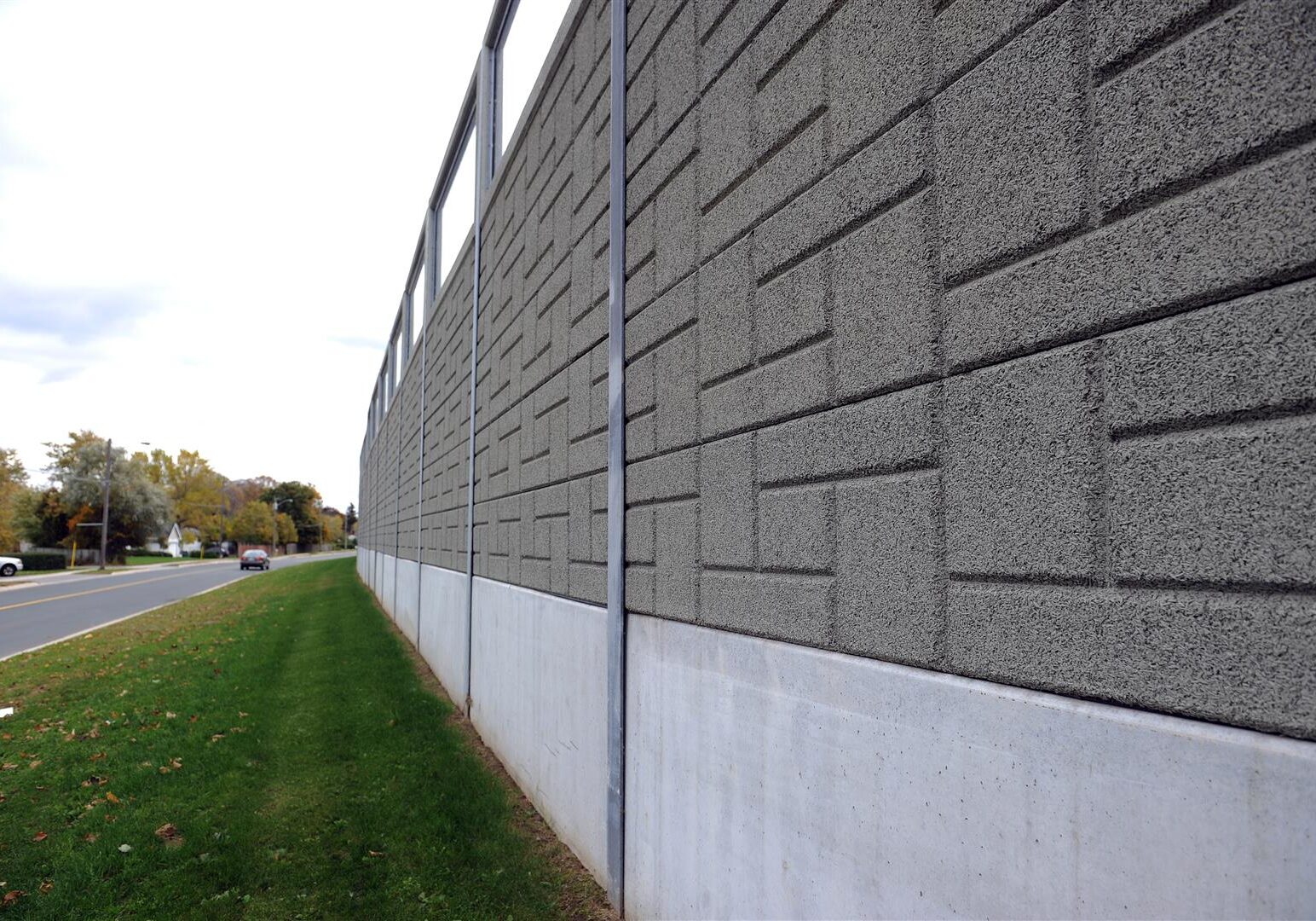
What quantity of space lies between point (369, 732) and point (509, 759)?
1.73 m

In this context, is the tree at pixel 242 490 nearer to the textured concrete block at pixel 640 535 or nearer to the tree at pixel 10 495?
the tree at pixel 10 495

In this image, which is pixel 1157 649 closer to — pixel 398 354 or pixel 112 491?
pixel 398 354

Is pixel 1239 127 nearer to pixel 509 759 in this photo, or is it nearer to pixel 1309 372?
pixel 1309 372

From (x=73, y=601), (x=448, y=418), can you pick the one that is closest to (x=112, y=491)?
(x=73, y=601)

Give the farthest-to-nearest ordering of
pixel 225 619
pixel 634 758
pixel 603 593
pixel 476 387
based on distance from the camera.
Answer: pixel 225 619
pixel 476 387
pixel 603 593
pixel 634 758

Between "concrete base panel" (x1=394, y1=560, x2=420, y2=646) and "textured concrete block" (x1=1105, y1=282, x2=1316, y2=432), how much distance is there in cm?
1111

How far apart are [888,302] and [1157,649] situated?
106cm

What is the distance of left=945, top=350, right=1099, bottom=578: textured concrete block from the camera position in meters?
1.59

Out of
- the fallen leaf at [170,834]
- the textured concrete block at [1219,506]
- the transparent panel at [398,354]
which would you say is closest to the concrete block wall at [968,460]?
the textured concrete block at [1219,506]

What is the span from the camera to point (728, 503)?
9.55ft

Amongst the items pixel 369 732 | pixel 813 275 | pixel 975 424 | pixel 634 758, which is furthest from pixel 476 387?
pixel 975 424

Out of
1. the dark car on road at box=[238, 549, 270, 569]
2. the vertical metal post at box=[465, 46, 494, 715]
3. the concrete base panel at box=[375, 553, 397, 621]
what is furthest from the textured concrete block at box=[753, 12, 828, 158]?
the dark car on road at box=[238, 549, 270, 569]

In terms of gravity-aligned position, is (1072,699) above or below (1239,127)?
below

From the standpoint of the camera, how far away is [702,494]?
3094mm
